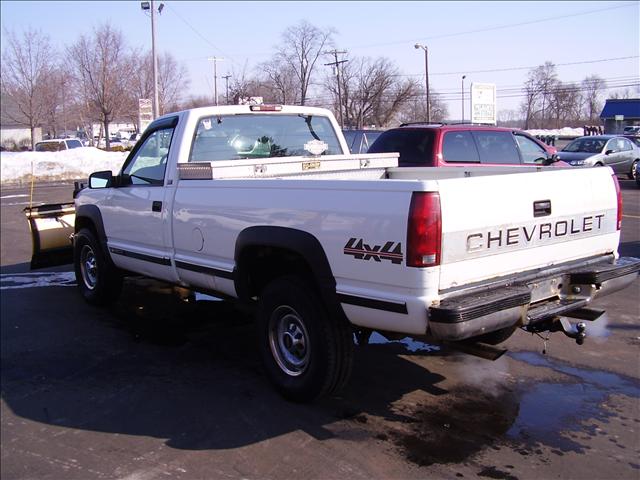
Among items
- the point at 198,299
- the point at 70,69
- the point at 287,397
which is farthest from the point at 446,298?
the point at 70,69

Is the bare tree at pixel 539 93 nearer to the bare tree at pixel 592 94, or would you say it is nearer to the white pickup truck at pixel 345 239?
the bare tree at pixel 592 94

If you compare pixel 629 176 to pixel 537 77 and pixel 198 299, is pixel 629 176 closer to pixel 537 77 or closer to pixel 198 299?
pixel 198 299

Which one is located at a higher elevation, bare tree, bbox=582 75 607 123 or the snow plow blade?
bare tree, bbox=582 75 607 123

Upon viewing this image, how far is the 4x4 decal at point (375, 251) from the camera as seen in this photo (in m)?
3.41

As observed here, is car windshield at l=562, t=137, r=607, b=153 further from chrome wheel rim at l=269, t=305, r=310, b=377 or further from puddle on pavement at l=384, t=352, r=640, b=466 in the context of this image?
chrome wheel rim at l=269, t=305, r=310, b=377

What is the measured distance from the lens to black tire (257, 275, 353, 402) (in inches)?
159

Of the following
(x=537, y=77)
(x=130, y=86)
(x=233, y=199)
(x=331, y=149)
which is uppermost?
(x=537, y=77)

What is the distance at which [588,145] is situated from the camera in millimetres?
21016

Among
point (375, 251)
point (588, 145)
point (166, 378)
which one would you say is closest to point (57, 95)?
point (588, 145)

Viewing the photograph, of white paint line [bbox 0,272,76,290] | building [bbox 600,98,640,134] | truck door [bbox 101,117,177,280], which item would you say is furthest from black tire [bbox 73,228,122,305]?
building [bbox 600,98,640,134]

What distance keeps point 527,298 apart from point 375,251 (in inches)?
37.2

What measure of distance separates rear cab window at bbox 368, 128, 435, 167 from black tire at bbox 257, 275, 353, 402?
592cm

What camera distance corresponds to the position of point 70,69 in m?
38.3

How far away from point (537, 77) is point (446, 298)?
85325 millimetres
